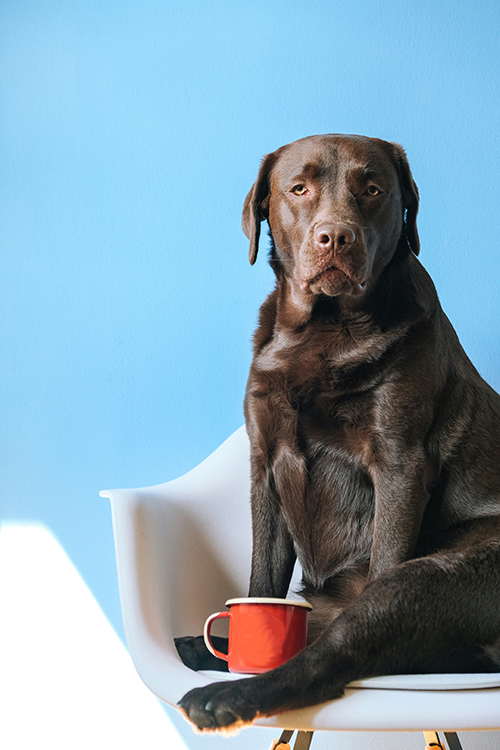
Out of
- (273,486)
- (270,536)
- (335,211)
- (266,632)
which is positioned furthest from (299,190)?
(266,632)

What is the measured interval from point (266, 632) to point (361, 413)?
46cm

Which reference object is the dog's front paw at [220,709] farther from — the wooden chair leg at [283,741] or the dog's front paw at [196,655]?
the wooden chair leg at [283,741]

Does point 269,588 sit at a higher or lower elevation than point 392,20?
lower

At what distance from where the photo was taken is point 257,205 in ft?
5.14

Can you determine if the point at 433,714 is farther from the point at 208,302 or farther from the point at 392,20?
the point at 392,20

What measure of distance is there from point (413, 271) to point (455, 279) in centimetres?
78

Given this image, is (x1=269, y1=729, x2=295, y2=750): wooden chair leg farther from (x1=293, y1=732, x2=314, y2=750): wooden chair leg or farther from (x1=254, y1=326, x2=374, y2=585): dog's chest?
(x1=254, y1=326, x2=374, y2=585): dog's chest

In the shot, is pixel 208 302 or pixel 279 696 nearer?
pixel 279 696

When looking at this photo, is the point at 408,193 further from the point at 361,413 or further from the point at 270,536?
the point at 270,536

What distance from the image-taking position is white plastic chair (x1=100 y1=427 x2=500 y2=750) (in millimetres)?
978

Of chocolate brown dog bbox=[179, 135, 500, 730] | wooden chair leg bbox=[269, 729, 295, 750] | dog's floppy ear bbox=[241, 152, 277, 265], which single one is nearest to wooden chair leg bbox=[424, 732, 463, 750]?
wooden chair leg bbox=[269, 729, 295, 750]

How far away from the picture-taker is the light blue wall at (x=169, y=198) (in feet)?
7.40

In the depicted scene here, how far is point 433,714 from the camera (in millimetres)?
965

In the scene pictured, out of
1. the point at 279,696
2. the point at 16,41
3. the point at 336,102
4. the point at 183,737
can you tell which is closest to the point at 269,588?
the point at 279,696
